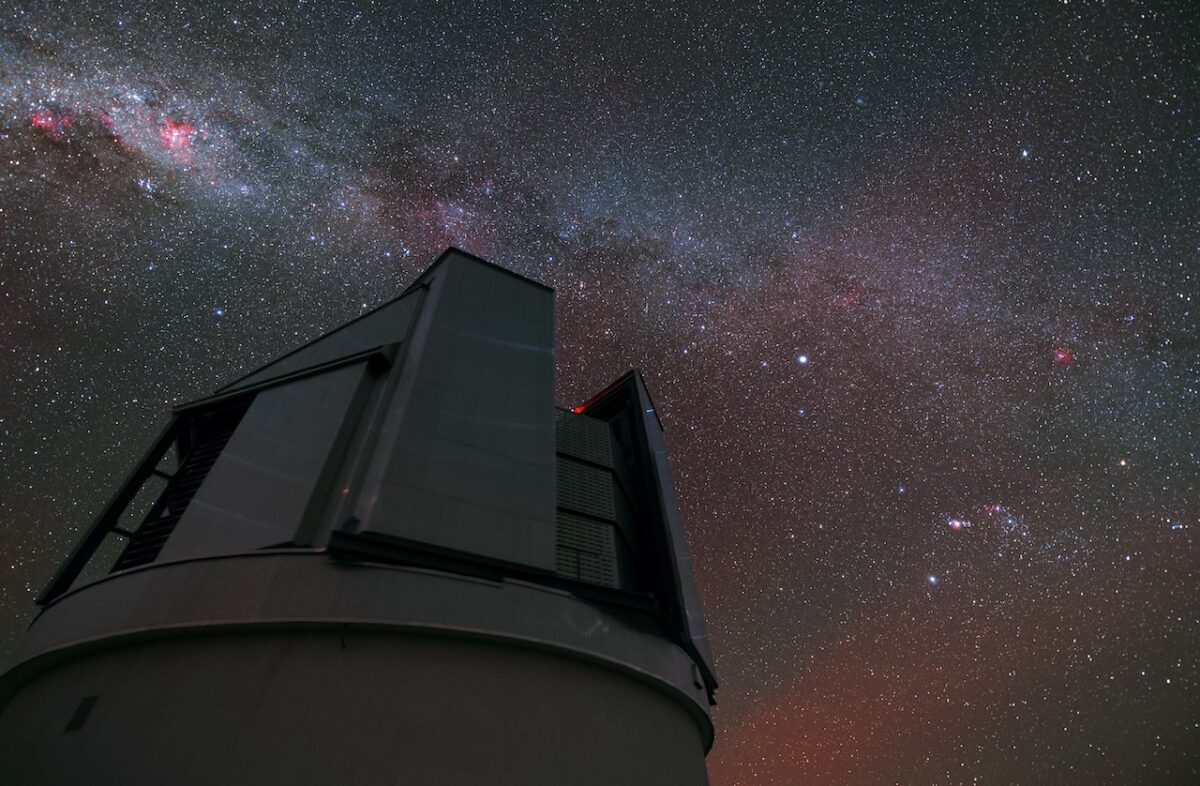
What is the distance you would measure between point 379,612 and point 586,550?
4323mm

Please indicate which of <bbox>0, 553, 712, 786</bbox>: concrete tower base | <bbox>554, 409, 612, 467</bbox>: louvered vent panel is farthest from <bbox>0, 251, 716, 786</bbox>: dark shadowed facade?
<bbox>554, 409, 612, 467</bbox>: louvered vent panel

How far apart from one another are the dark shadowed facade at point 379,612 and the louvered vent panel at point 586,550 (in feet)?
0.13

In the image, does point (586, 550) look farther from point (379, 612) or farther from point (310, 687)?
point (310, 687)

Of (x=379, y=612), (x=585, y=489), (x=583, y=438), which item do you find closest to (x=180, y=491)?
(x=379, y=612)

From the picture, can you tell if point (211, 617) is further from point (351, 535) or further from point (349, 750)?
point (349, 750)

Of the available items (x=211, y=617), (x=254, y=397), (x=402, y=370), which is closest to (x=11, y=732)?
(x=211, y=617)

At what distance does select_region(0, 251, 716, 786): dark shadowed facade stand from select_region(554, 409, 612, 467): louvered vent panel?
948mm

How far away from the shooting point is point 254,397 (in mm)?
11320

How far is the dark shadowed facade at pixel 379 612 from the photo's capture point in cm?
619

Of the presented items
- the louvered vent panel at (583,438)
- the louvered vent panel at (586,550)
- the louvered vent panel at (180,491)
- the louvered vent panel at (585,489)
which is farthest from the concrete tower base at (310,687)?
the louvered vent panel at (583,438)

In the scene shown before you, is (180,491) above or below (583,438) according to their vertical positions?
below

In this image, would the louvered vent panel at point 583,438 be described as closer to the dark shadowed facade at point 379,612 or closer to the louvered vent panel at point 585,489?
the louvered vent panel at point 585,489

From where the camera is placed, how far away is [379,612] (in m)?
6.78

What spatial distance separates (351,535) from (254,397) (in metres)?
5.78
